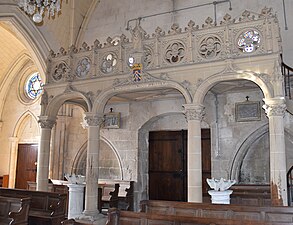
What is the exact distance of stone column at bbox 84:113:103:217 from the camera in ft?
28.6

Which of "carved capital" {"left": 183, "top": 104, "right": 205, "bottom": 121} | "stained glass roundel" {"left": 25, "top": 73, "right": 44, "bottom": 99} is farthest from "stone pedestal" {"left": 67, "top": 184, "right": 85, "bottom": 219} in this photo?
"stained glass roundel" {"left": 25, "top": 73, "right": 44, "bottom": 99}

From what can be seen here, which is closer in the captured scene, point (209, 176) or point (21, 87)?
point (209, 176)

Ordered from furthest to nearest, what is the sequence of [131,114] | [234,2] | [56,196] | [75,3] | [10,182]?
[10,182] < [75,3] < [131,114] < [234,2] < [56,196]

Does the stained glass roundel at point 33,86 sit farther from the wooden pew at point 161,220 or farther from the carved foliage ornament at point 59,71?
the wooden pew at point 161,220

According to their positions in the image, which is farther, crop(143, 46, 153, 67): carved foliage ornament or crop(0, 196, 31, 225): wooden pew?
crop(143, 46, 153, 67): carved foliage ornament

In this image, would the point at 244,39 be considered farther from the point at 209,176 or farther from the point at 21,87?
the point at 21,87

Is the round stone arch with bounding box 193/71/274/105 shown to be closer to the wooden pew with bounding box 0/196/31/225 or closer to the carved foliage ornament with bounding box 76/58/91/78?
the carved foliage ornament with bounding box 76/58/91/78

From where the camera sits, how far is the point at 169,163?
11.4m

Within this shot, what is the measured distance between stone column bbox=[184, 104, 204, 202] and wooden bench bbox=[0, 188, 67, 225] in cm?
296

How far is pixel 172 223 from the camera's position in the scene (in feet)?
15.2

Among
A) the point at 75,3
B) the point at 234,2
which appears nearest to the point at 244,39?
the point at 234,2

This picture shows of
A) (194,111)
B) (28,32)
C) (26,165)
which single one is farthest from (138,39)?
(26,165)

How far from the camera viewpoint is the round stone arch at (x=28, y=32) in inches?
427

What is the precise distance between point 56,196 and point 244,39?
18.6ft
